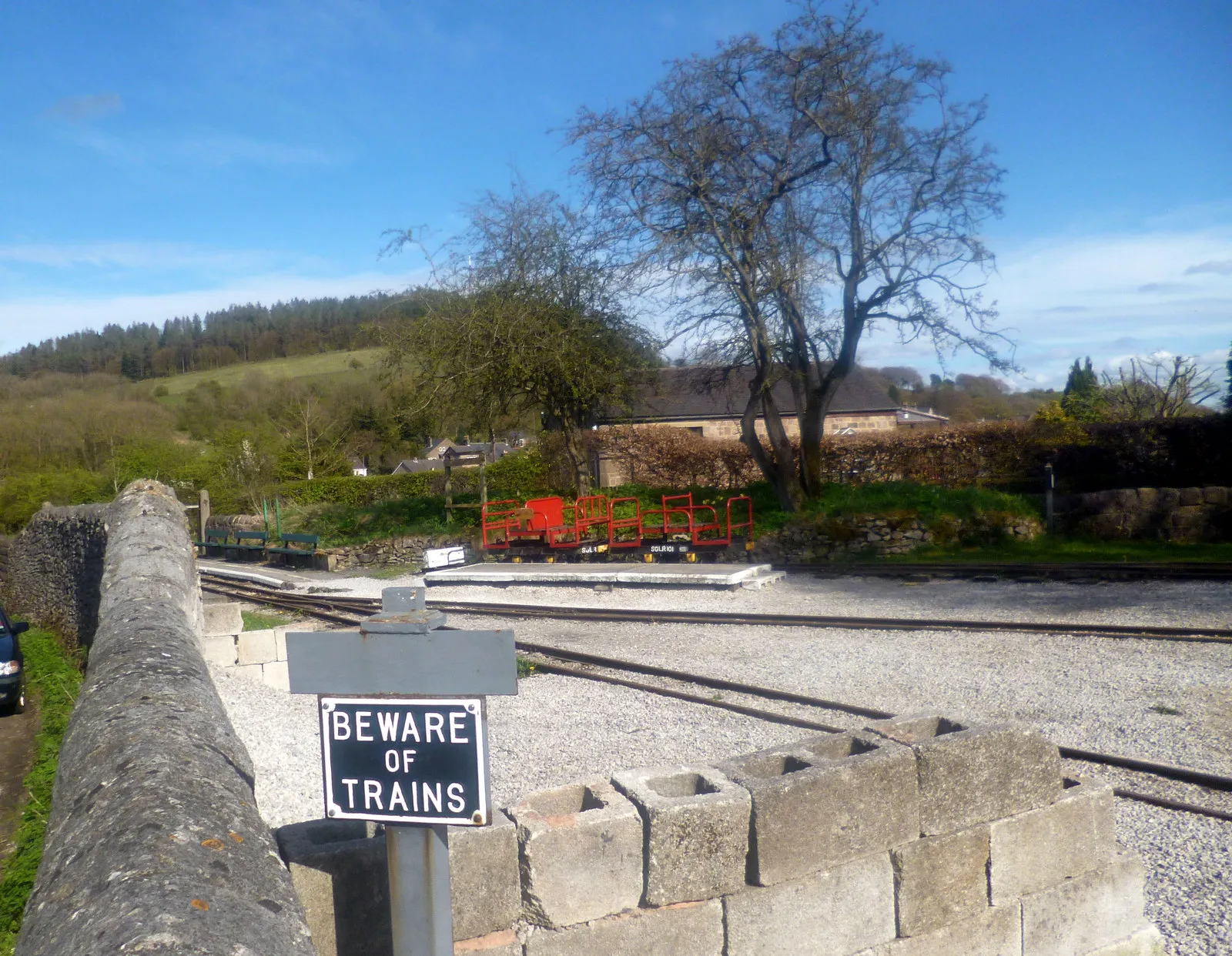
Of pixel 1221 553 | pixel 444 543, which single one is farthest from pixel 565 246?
pixel 1221 553

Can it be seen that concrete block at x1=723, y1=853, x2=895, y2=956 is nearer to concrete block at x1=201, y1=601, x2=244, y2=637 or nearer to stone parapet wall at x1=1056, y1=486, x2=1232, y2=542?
concrete block at x1=201, y1=601, x2=244, y2=637

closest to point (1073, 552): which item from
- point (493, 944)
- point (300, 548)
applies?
point (493, 944)

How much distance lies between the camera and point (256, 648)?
1077 cm

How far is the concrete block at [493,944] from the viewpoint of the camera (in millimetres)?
3059

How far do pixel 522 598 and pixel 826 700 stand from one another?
8924mm

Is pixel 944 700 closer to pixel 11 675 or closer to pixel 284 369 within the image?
pixel 11 675

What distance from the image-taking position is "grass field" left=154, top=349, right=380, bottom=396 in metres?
74.4

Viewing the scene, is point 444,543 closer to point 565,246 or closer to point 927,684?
point 565,246

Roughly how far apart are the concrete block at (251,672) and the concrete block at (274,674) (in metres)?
0.03

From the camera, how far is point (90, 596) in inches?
495

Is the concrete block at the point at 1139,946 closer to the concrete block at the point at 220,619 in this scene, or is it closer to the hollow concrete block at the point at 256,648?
the hollow concrete block at the point at 256,648

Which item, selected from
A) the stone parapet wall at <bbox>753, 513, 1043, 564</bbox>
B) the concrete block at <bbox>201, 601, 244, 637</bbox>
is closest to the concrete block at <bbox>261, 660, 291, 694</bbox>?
the concrete block at <bbox>201, 601, 244, 637</bbox>

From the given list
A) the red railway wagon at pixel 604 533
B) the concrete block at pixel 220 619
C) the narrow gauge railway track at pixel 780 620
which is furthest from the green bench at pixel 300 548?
the concrete block at pixel 220 619

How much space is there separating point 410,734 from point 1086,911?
3.32m
